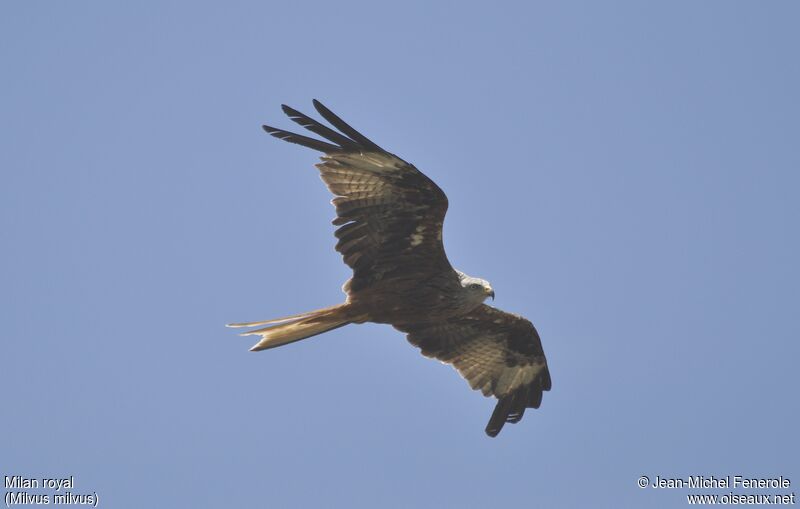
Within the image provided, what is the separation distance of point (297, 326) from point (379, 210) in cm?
139

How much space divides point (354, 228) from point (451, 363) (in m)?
2.50

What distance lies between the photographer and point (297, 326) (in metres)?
10.3

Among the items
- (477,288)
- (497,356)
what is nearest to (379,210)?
(477,288)

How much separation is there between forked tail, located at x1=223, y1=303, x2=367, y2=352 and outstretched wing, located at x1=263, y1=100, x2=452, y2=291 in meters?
0.35

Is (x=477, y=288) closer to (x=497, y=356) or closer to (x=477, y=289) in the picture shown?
(x=477, y=289)

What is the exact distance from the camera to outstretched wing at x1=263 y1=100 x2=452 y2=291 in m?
10.1

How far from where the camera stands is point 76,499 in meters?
11.3

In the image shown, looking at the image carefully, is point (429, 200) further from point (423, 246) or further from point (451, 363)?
point (451, 363)

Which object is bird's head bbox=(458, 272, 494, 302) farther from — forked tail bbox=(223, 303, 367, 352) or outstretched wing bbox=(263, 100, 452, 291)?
forked tail bbox=(223, 303, 367, 352)

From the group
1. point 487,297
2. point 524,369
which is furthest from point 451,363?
point 487,297

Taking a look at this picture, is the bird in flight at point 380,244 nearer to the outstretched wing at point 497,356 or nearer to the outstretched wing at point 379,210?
the outstretched wing at point 379,210

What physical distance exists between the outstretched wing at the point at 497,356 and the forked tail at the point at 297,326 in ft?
5.25

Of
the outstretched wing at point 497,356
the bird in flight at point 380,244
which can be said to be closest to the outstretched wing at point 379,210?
the bird in flight at point 380,244

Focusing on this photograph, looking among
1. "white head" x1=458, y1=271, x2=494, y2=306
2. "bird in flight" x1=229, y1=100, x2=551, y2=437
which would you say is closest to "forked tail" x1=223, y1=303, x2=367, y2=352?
"bird in flight" x1=229, y1=100, x2=551, y2=437
